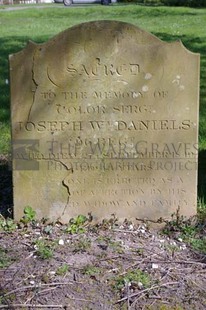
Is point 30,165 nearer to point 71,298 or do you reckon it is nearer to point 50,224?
point 50,224

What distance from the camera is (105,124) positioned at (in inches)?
170

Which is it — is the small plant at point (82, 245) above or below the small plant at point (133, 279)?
above

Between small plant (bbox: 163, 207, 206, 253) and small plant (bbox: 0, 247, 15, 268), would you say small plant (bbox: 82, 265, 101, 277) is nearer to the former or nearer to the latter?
small plant (bbox: 0, 247, 15, 268)

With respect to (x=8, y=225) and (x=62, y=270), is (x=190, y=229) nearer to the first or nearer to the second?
(x=62, y=270)

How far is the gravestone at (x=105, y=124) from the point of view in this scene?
13.8 feet

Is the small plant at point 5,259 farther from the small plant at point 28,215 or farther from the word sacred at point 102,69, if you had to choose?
the word sacred at point 102,69

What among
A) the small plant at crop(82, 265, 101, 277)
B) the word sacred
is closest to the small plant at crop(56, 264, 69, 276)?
the small plant at crop(82, 265, 101, 277)

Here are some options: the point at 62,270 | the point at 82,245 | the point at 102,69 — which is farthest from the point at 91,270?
the point at 102,69

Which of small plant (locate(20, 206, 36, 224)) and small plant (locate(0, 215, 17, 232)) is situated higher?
small plant (locate(20, 206, 36, 224))

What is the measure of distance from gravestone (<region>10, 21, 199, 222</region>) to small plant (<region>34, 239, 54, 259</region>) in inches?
14.3

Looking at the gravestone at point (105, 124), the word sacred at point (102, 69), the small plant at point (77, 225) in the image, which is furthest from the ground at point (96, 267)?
the word sacred at point (102, 69)

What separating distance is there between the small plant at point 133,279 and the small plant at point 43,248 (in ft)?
1.69

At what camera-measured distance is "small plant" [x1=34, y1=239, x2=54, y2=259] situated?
392 centimetres

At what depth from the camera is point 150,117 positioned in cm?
429
